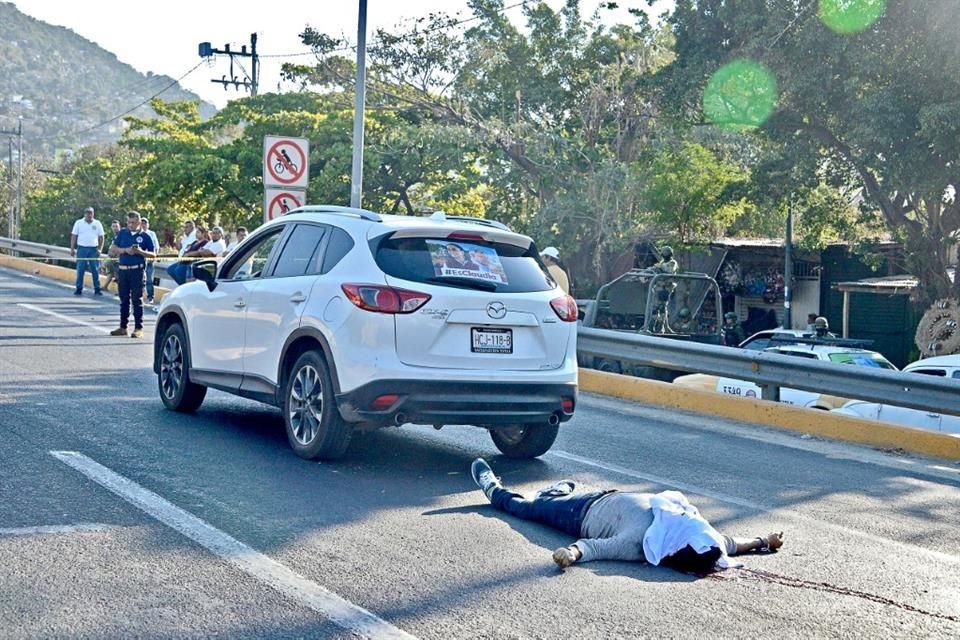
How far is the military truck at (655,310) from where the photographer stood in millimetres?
17062

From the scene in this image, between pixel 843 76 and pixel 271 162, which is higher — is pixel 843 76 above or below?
above

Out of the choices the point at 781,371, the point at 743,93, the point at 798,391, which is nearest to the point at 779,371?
the point at 781,371

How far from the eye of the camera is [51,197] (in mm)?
58500

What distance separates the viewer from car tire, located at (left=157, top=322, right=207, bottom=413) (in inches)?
405

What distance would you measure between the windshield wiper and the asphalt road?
1.23 meters

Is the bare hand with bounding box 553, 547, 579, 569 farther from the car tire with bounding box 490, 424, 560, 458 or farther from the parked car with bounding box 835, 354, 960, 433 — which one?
the parked car with bounding box 835, 354, 960, 433

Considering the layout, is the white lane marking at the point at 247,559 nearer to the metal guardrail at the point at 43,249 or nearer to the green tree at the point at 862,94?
the green tree at the point at 862,94

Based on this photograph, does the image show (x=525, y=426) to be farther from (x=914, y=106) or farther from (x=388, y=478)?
(x=914, y=106)

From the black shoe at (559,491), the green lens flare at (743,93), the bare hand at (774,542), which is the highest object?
the green lens flare at (743,93)

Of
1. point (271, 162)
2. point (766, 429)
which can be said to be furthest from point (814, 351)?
point (271, 162)

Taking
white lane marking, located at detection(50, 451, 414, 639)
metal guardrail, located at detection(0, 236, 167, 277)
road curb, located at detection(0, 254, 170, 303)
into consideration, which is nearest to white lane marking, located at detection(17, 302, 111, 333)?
road curb, located at detection(0, 254, 170, 303)

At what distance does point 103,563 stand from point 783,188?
22.8 meters

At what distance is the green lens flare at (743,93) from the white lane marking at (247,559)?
65.0ft

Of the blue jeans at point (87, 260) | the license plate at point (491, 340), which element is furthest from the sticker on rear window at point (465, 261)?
the blue jeans at point (87, 260)
